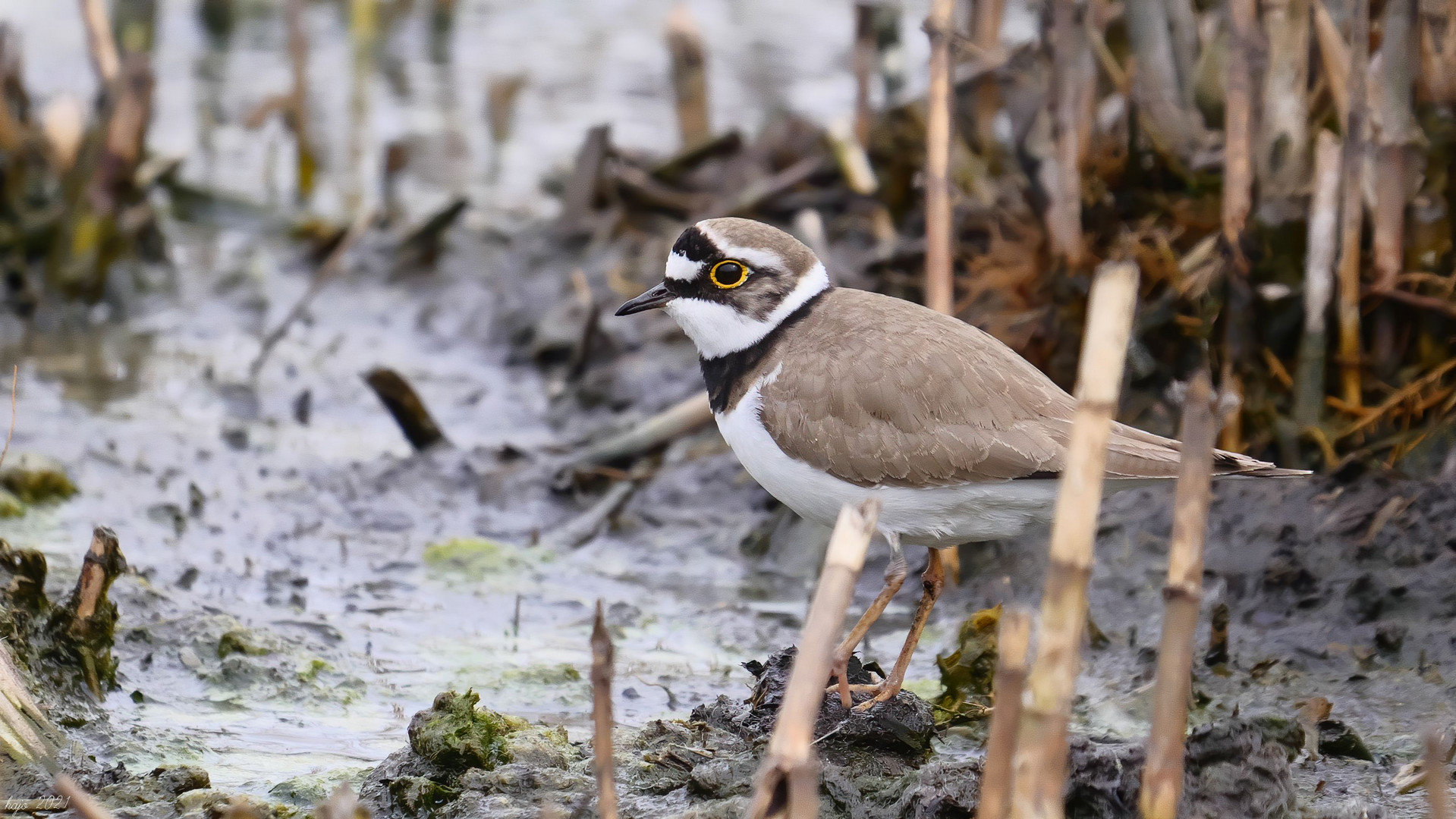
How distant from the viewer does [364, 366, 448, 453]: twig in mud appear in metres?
7.46

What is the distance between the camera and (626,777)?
Result: 4395 millimetres

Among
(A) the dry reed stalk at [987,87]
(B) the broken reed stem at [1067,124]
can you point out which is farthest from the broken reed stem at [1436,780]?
(A) the dry reed stalk at [987,87]

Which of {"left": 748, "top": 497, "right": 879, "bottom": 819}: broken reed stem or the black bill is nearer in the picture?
{"left": 748, "top": 497, "right": 879, "bottom": 819}: broken reed stem

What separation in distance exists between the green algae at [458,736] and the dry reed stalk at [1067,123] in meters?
3.49

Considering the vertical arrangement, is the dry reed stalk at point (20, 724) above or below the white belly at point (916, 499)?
below

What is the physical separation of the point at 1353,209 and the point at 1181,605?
318cm

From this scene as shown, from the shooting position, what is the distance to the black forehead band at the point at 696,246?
17.1 ft

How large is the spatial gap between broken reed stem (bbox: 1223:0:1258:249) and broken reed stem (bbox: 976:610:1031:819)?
3.38 metres

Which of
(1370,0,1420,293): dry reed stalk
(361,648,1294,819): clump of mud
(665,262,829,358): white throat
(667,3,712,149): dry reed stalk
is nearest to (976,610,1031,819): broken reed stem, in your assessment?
(361,648,1294,819): clump of mud

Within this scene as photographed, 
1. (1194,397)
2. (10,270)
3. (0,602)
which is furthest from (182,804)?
(10,270)

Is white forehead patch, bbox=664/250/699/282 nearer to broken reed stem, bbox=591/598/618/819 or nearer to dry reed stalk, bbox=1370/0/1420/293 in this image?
broken reed stem, bbox=591/598/618/819

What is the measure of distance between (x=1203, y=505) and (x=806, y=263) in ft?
8.16

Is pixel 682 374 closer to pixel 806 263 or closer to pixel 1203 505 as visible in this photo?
pixel 806 263

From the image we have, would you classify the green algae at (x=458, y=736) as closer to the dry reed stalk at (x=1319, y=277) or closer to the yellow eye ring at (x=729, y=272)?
the yellow eye ring at (x=729, y=272)
